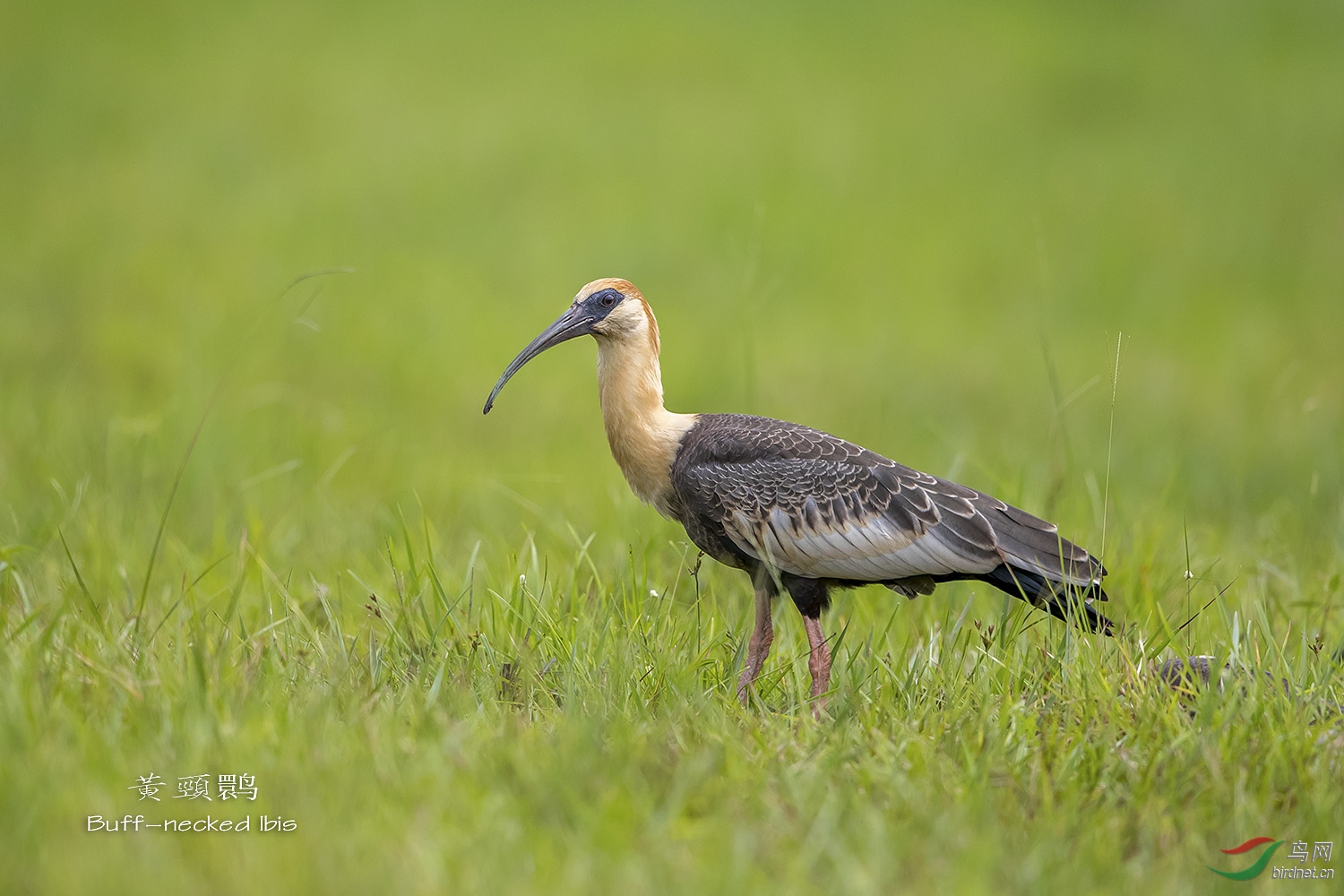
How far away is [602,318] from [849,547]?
129 cm

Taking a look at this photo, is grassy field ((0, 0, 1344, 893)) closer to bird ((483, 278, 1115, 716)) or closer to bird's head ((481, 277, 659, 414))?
bird ((483, 278, 1115, 716))

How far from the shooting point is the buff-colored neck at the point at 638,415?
444 cm

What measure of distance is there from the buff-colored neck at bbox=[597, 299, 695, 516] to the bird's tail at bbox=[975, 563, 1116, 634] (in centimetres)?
124

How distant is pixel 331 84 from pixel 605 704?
11983mm

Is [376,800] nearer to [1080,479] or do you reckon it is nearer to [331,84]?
[1080,479]

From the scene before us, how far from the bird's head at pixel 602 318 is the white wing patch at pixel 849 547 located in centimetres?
88

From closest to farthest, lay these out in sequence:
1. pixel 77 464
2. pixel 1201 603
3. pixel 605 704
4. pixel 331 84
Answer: pixel 605 704, pixel 1201 603, pixel 77 464, pixel 331 84

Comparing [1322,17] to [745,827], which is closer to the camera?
[745,827]

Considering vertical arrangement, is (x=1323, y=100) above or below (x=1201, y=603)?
above

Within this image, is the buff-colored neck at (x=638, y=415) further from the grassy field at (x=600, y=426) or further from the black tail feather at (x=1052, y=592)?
the black tail feather at (x=1052, y=592)

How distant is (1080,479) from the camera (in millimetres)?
6871

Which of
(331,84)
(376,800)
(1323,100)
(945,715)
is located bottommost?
(945,715)

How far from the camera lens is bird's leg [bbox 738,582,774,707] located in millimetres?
3916

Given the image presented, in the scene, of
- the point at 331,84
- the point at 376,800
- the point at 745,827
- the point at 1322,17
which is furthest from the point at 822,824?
the point at 1322,17
